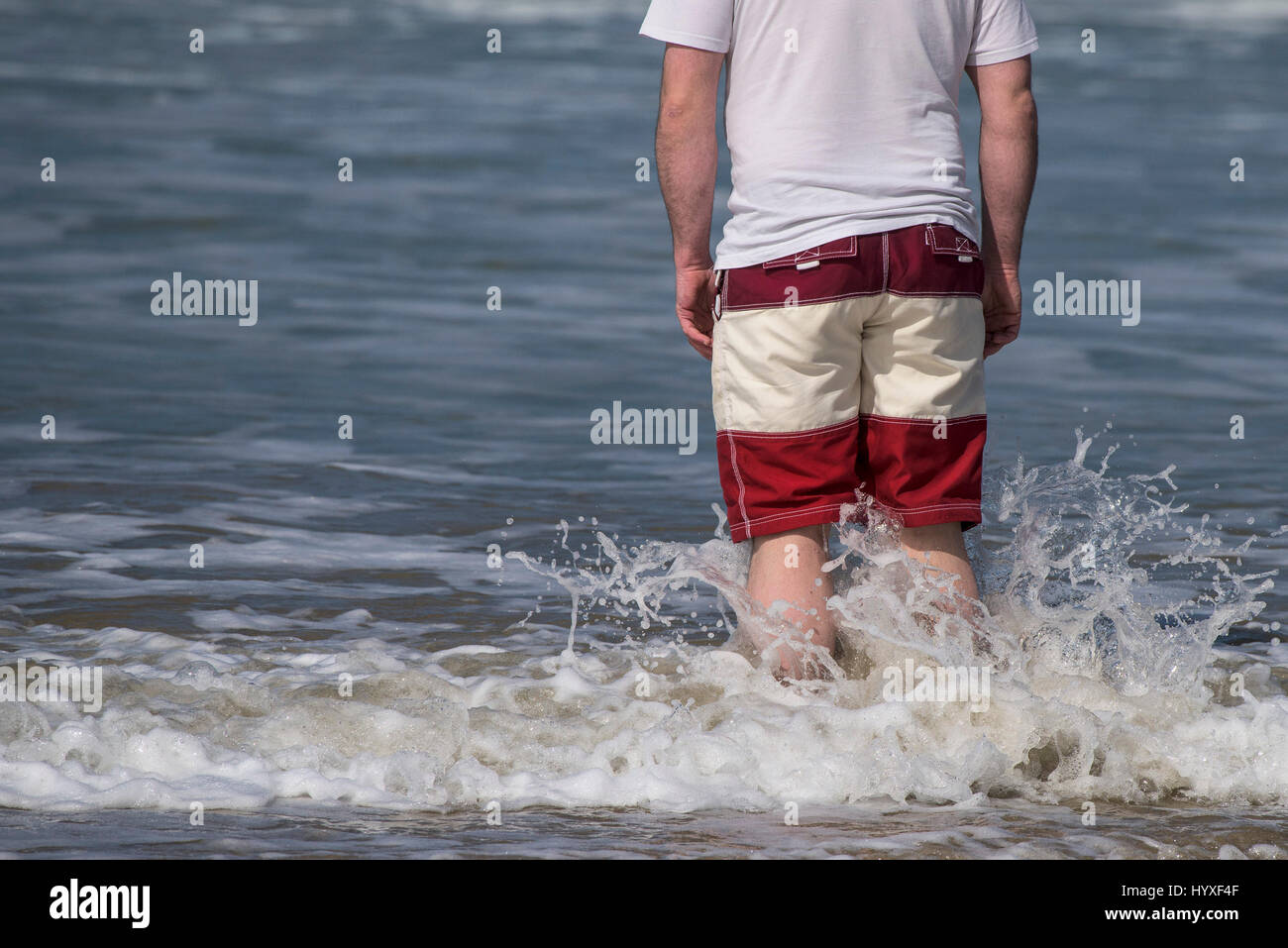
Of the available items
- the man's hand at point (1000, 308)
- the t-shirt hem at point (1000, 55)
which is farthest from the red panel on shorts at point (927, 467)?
the t-shirt hem at point (1000, 55)

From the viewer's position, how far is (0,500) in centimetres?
620

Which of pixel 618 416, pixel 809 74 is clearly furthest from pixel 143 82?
pixel 809 74

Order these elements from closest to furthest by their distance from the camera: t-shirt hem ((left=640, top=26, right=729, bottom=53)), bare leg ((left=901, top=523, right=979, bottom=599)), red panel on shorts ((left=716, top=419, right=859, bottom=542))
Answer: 1. t-shirt hem ((left=640, top=26, right=729, bottom=53))
2. red panel on shorts ((left=716, top=419, right=859, bottom=542))
3. bare leg ((left=901, top=523, right=979, bottom=599))

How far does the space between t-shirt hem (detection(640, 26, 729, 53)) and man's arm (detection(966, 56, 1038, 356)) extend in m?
0.62

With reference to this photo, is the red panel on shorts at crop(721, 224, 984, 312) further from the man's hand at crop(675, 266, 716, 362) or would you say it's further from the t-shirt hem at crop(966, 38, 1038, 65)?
the t-shirt hem at crop(966, 38, 1038, 65)

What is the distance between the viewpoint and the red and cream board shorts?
12.3 ft

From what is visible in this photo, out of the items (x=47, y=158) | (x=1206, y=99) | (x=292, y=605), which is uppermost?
(x=1206, y=99)

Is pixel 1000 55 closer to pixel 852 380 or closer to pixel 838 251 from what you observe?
pixel 838 251

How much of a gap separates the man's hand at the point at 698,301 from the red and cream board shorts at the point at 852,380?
0.10 m

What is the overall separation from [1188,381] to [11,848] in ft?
22.1

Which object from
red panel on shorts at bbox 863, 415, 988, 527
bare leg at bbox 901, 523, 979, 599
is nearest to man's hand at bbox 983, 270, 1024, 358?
red panel on shorts at bbox 863, 415, 988, 527

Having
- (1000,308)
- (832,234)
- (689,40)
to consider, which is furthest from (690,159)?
(1000,308)

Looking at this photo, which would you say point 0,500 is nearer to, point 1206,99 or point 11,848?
point 11,848

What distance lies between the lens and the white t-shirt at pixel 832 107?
3.70 metres
